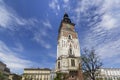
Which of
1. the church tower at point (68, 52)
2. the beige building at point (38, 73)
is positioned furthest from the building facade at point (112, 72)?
the church tower at point (68, 52)

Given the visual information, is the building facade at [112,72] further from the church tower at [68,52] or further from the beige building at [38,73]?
the church tower at [68,52]

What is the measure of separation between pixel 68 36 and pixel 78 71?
18.3 m

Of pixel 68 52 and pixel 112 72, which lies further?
pixel 112 72

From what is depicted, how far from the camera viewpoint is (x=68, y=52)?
208 feet

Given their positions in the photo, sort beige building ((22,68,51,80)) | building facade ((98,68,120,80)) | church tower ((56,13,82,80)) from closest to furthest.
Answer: church tower ((56,13,82,80)), beige building ((22,68,51,80)), building facade ((98,68,120,80))

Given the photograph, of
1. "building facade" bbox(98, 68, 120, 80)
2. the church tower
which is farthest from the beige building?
"building facade" bbox(98, 68, 120, 80)

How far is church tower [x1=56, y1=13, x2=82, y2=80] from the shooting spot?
5925 cm

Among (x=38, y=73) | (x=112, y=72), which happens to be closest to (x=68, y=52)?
(x=38, y=73)

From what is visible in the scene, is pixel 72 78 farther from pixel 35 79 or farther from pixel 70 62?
pixel 35 79

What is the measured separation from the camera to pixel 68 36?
222 feet

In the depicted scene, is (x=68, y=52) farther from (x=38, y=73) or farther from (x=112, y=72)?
(x=112, y=72)

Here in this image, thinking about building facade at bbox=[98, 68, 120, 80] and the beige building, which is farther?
building facade at bbox=[98, 68, 120, 80]

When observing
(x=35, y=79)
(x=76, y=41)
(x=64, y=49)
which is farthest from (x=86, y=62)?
(x=35, y=79)

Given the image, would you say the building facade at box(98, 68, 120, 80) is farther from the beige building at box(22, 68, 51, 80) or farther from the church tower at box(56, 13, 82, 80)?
the church tower at box(56, 13, 82, 80)
